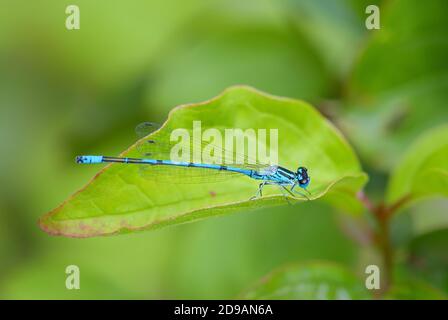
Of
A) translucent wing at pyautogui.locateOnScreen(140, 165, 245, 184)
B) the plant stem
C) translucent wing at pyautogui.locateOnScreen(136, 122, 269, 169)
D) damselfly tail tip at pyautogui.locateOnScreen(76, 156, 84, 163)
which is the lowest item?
the plant stem

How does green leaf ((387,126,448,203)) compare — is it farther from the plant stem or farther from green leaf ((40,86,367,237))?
green leaf ((40,86,367,237))

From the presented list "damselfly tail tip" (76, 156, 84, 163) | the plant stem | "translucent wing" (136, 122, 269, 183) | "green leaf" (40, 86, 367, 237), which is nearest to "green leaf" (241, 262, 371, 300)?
the plant stem

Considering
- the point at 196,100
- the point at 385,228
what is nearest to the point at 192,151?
the point at 385,228

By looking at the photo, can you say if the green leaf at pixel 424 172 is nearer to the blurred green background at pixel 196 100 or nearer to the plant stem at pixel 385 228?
the plant stem at pixel 385 228

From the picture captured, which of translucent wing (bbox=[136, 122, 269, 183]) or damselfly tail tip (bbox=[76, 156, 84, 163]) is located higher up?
damselfly tail tip (bbox=[76, 156, 84, 163])

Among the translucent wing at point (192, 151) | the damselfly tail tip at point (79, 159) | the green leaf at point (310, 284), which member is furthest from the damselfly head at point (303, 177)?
the damselfly tail tip at point (79, 159)
